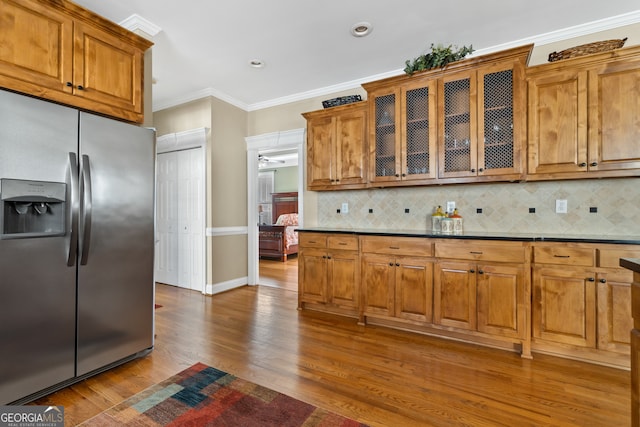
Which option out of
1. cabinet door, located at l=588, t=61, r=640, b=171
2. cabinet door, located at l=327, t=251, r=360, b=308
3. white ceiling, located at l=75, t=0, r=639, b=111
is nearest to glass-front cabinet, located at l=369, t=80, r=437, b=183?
white ceiling, located at l=75, t=0, r=639, b=111

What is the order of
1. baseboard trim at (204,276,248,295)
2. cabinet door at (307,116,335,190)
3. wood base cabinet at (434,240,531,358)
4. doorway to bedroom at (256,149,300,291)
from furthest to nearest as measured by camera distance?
doorway to bedroom at (256,149,300,291)
baseboard trim at (204,276,248,295)
cabinet door at (307,116,335,190)
wood base cabinet at (434,240,531,358)

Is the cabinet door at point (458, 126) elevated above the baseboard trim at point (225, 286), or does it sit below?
above

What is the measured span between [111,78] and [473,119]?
3.05 meters

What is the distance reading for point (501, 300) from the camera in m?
2.51

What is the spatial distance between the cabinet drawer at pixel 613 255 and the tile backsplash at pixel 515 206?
594mm

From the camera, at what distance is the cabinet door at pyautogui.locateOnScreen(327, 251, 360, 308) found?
3206 mm

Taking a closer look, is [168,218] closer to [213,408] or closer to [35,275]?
[35,275]

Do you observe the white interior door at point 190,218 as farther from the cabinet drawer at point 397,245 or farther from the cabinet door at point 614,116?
the cabinet door at point 614,116

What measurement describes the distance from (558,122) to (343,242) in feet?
7.21

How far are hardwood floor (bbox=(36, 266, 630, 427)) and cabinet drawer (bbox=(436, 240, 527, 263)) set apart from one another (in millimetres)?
786

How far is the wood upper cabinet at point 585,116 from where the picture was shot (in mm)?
2369

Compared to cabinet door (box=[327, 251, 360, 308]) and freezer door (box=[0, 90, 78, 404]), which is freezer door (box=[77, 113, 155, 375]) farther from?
cabinet door (box=[327, 251, 360, 308])

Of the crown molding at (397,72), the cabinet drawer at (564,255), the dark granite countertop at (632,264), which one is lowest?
the cabinet drawer at (564,255)

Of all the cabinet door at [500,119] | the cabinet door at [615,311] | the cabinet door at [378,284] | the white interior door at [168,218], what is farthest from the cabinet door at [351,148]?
the white interior door at [168,218]
